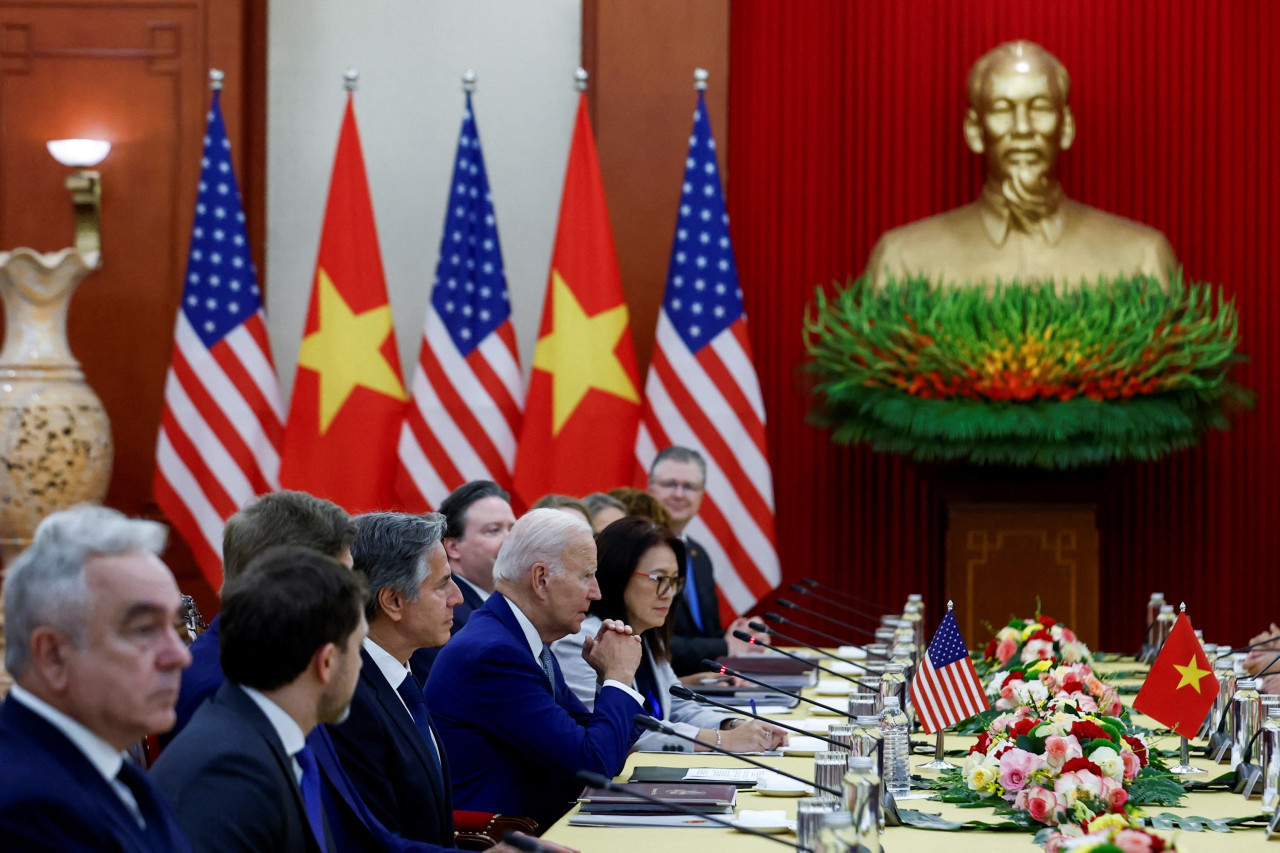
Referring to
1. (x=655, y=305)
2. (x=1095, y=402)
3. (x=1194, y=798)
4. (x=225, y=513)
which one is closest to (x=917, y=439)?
(x=1095, y=402)

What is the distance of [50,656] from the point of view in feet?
5.49

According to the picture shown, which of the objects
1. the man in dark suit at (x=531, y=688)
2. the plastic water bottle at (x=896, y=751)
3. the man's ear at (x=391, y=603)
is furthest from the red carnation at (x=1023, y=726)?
the man's ear at (x=391, y=603)

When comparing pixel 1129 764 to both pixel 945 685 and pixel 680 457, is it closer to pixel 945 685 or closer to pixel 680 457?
pixel 945 685

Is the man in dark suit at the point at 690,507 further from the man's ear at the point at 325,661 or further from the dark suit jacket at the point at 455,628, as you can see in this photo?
the man's ear at the point at 325,661

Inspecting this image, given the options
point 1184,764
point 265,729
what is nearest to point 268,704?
point 265,729

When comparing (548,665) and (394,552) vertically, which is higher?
(394,552)

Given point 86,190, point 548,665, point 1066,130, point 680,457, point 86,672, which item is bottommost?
point 548,665

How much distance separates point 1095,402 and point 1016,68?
1.62 metres

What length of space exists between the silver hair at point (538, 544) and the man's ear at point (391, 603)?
1.79 feet

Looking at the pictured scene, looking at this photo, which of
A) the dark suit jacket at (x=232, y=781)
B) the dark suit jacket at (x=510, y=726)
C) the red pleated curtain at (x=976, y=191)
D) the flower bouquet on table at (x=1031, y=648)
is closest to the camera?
the dark suit jacket at (x=232, y=781)

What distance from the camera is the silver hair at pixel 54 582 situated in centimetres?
167

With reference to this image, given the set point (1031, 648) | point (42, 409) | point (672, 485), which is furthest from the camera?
point (42, 409)

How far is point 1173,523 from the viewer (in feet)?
25.0

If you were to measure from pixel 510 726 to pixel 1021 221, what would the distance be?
180 inches
